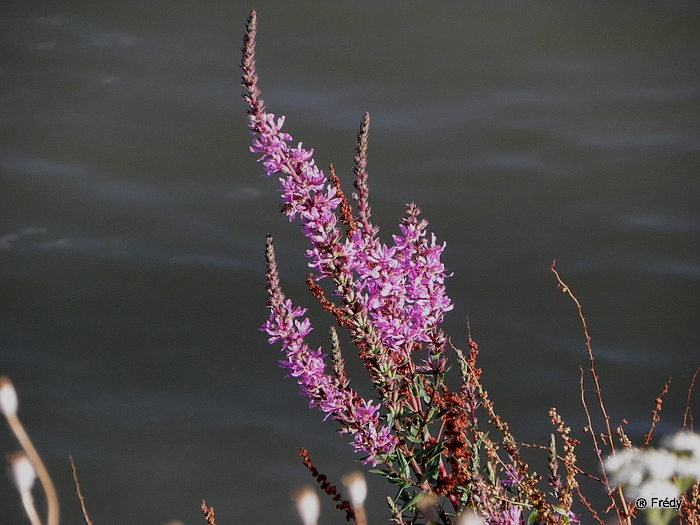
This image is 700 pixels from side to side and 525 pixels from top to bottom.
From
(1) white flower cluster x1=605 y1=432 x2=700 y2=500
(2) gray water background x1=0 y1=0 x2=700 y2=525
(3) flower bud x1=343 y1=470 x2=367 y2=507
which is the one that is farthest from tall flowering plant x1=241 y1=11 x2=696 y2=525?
(2) gray water background x1=0 y1=0 x2=700 y2=525

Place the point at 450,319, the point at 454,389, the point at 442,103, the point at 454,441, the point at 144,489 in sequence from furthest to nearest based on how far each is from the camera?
the point at 442,103 < the point at 450,319 < the point at 454,389 < the point at 144,489 < the point at 454,441

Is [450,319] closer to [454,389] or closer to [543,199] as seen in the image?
[454,389]

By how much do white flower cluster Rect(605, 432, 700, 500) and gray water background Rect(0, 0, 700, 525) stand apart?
1522 millimetres

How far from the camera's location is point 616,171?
323 centimetres

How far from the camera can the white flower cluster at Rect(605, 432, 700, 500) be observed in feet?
2.44

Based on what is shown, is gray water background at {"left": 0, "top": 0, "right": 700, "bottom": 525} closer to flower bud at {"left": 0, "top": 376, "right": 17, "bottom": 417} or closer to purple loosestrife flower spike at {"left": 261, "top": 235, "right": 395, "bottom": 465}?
purple loosestrife flower spike at {"left": 261, "top": 235, "right": 395, "bottom": 465}

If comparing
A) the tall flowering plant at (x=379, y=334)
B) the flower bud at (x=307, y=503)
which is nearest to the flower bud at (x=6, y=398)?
the flower bud at (x=307, y=503)

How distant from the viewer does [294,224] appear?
309 cm

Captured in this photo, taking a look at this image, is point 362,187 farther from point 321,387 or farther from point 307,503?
point 307,503

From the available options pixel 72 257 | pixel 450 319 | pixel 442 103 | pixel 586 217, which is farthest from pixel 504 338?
pixel 72 257

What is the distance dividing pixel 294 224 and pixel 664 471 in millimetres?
2391

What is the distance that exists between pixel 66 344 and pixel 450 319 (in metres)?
1.18

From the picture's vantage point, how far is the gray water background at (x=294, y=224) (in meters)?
2.48

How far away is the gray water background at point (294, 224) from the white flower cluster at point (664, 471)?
1.52m
